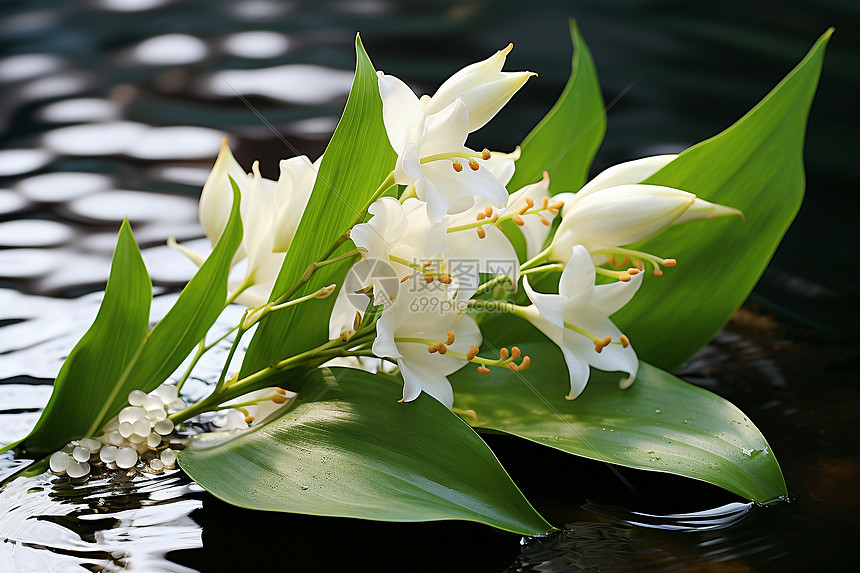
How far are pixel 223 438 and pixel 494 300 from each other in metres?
0.14

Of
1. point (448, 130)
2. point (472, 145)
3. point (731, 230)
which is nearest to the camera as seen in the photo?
point (448, 130)

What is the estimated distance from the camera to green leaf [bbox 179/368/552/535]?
314 mm

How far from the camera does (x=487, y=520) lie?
0.31 metres

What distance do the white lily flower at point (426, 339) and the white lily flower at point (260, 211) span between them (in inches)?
3.1

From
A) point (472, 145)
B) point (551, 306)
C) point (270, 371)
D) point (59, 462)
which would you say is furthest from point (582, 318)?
point (472, 145)

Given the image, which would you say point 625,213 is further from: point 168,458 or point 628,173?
point 168,458

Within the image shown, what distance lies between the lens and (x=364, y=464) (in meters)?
0.33

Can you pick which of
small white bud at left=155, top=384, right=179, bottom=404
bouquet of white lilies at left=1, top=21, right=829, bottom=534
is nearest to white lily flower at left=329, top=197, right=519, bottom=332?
bouquet of white lilies at left=1, top=21, right=829, bottom=534

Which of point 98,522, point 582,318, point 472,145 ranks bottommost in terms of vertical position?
point 98,522

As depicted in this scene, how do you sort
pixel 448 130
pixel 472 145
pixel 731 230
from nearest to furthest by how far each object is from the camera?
1. pixel 448 130
2. pixel 731 230
3. pixel 472 145

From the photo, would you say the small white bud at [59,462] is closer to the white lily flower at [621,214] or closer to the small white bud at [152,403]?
the small white bud at [152,403]

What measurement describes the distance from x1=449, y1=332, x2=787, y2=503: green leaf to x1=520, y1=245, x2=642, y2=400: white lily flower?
2 cm

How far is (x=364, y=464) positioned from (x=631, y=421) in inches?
5.0

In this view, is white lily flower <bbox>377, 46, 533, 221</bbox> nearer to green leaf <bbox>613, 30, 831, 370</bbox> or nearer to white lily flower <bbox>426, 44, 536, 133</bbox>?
white lily flower <bbox>426, 44, 536, 133</bbox>
